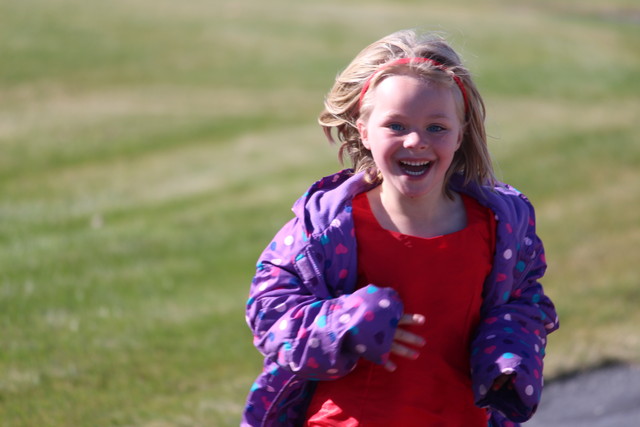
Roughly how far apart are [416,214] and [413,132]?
28 cm

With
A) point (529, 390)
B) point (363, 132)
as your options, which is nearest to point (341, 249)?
point (363, 132)

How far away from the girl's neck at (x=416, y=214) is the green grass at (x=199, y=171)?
0.64 meters

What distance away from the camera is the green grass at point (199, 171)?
6.02 meters

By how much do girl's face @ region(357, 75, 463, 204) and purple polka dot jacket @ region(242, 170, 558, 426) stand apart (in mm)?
194

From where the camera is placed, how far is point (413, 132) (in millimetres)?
2938

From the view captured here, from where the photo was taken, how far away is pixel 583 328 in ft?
21.8

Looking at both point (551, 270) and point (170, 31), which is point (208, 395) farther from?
point (170, 31)

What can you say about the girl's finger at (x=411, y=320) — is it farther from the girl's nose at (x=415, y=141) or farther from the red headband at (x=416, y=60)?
the red headband at (x=416, y=60)

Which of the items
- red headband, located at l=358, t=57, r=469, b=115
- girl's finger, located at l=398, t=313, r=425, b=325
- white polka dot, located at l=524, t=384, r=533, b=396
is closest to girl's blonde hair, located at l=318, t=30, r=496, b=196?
red headband, located at l=358, t=57, r=469, b=115

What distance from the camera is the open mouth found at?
2.98m

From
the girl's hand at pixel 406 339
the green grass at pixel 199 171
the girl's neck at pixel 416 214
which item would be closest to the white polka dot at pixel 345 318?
the girl's hand at pixel 406 339

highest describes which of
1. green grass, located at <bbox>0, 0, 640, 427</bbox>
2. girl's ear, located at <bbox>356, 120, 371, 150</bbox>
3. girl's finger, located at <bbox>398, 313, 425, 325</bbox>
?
girl's ear, located at <bbox>356, 120, 371, 150</bbox>

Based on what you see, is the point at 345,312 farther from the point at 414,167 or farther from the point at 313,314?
the point at 414,167

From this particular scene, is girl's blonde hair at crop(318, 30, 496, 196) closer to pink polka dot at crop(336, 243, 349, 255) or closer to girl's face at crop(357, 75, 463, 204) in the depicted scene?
girl's face at crop(357, 75, 463, 204)
